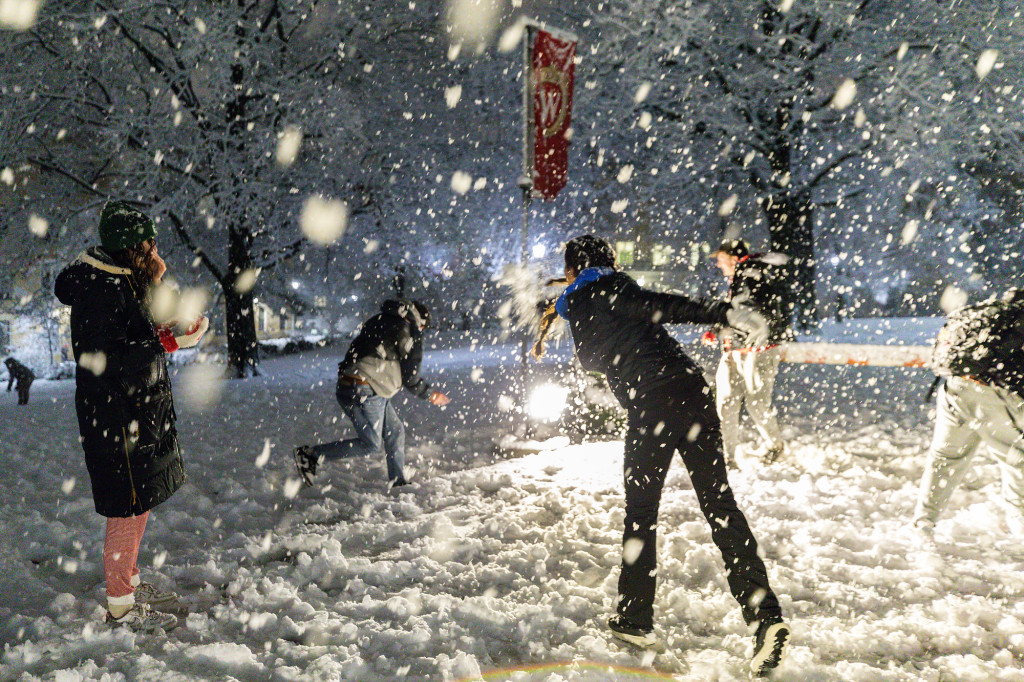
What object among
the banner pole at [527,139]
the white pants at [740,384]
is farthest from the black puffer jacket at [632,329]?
the banner pole at [527,139]

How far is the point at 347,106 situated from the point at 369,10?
140 inches

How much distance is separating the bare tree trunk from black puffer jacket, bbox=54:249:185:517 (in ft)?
48.2

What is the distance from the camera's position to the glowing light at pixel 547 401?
7.94 meters

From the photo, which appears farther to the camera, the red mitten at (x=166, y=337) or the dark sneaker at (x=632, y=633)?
the red mitten at (x=166, y=337)

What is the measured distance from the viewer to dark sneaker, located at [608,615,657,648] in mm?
2982

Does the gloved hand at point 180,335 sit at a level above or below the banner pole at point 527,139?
below

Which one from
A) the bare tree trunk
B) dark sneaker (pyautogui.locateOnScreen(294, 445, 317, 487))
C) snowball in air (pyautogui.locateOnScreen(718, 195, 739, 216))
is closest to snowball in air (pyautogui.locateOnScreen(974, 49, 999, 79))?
the bare tree trunk

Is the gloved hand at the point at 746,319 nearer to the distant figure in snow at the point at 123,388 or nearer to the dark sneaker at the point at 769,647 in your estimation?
the dark sneaker at the point at 769,647

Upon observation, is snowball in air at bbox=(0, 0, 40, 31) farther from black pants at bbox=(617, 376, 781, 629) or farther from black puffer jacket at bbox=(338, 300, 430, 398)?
black pants at bbox=(617, 376, 781, 629)

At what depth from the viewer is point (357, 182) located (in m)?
16.6

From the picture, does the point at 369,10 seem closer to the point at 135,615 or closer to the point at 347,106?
the point at 347,106

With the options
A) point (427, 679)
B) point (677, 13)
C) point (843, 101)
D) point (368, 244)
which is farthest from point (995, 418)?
point (368, 244)

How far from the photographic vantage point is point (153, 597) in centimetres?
332

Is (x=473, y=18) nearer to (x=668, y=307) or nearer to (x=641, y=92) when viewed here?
(x=641, y=92)
